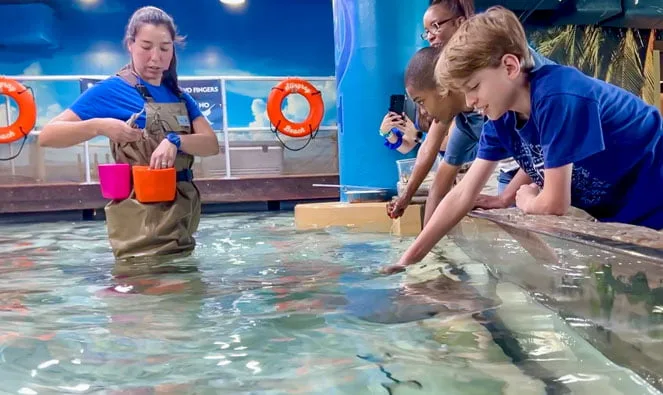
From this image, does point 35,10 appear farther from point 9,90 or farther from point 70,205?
point 70,205

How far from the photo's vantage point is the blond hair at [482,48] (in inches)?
62.5

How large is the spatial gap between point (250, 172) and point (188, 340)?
255 inches

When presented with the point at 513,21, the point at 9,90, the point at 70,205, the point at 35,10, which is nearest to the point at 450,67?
the point at 513,21

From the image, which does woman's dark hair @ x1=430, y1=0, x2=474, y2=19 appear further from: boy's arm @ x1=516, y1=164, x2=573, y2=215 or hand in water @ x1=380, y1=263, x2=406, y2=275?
boy's arm @ x1=516, y1=164, x2=573, y2=215

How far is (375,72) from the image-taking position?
15.8 feet

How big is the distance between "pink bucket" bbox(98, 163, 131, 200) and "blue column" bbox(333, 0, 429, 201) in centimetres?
238

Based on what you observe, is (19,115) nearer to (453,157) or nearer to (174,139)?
(174,139)

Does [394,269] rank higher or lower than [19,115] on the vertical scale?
lower

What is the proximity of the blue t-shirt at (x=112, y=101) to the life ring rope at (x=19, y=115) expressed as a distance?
4335 millimetres

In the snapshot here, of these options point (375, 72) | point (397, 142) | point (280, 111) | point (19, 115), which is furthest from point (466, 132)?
point (19, 115)

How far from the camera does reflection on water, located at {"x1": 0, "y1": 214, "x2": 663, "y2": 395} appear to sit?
1223 mm

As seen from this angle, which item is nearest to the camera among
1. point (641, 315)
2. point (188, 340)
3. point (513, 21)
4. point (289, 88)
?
point (641, 315)

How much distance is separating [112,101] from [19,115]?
4.47 meters

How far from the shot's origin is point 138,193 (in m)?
2.76
